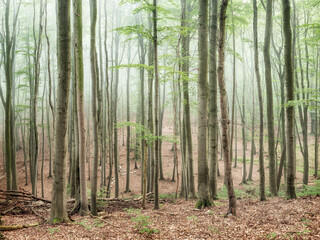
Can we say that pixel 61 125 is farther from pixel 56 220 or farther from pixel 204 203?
pixel 204 203

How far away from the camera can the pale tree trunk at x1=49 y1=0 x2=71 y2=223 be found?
18.5 feet

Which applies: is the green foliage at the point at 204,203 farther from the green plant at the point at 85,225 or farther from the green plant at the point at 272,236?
the green plant at the point at 85,225

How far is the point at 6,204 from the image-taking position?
721 cm

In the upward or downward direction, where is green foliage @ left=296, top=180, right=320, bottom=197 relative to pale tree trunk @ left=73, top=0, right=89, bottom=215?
downward

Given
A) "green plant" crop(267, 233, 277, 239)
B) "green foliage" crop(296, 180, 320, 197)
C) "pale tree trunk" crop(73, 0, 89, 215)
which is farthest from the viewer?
"green foliage" crop(296, 180, 320, 197)

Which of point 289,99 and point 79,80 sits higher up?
point 79,80

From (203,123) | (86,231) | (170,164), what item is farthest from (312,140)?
(86,231)

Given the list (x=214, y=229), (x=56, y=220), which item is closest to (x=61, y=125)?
(x=56, y=220)

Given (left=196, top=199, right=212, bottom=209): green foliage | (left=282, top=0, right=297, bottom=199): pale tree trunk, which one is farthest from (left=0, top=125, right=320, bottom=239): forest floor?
(left=282, top=0, right=297, bottom=199): pale tree trunk

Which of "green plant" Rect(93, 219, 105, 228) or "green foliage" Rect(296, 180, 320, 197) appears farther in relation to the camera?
"green foliage" Rect(296, 180, 320, 197)

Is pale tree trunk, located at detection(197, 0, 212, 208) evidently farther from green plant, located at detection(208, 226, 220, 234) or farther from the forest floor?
green plant, located at detection(208, 226, 220, 234)

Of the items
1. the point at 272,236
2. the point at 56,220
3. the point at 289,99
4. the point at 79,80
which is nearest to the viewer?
the point at 272,236

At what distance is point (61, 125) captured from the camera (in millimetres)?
5660

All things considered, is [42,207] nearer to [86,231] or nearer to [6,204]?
[6,204]
